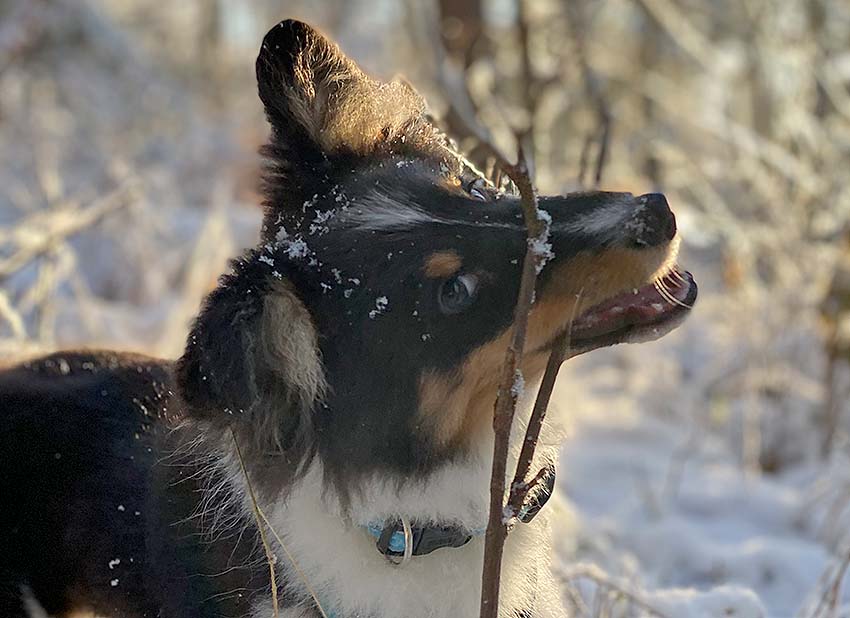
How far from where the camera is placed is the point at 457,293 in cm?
239

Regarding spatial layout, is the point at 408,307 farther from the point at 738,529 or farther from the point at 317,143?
the point at 738,529

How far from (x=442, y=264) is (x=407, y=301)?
127 mm

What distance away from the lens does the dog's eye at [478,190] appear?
257 centimetres

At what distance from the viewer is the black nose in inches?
89.6

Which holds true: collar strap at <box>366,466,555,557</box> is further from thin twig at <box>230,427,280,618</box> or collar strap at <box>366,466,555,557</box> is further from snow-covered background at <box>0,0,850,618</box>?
snow-covered background at <box>0,0,850,618</box>

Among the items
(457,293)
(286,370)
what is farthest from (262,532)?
(457,293)

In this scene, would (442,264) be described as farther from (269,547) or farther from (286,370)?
(269,547)

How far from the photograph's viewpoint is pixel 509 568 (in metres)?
2.72

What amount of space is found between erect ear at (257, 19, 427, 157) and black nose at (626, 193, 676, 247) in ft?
2.89

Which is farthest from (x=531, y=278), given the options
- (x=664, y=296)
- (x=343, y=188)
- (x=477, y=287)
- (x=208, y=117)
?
(x=208, y=117)

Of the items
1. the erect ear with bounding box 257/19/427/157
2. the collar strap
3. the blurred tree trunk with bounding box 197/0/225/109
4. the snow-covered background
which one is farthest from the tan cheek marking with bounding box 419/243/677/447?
the blurred tree trunk with bounding box 197/0/225/109

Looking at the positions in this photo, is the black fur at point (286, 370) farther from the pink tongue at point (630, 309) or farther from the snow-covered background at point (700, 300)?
the snow-covered background at point (700, 300)

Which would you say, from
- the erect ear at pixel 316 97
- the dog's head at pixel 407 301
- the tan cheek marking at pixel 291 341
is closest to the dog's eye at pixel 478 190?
the dog's head at pixel 407 301

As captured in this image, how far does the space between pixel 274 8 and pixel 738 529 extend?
16.0 metres
